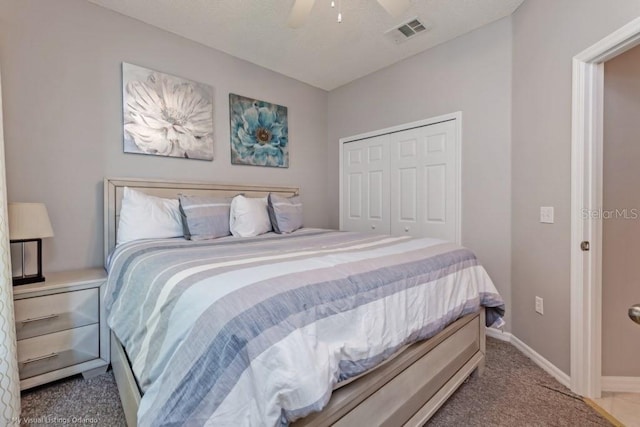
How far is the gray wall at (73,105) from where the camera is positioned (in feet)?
6.64

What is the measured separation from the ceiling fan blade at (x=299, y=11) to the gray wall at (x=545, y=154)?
162 centimetres

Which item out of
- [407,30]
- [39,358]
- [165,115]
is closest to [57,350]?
[39,358]

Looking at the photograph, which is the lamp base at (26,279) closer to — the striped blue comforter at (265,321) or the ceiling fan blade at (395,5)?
the striped blue comforter at (265,321)

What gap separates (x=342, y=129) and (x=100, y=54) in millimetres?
2581

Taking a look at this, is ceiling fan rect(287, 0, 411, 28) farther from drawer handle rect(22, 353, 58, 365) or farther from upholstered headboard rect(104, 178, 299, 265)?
drawer handle rect(22, 353, 58, 365)

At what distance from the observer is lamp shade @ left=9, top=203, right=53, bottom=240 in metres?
1.73

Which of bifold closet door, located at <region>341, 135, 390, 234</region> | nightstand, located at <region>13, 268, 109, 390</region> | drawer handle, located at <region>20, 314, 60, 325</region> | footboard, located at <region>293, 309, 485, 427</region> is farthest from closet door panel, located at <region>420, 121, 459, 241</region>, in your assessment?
drawer handle, located at <region>20, 314, 60, 325</region>

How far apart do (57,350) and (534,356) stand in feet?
10.4

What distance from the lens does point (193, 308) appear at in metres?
0.92

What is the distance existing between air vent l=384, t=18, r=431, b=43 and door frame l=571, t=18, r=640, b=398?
128cm

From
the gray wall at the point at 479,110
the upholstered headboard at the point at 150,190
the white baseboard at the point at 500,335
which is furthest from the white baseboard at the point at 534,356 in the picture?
the upholstered headboard at the point at 150,190

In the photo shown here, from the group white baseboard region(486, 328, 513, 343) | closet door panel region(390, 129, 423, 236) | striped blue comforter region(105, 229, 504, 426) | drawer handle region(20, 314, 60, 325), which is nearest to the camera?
striped blue comforter region(105, 229, 504, 426)

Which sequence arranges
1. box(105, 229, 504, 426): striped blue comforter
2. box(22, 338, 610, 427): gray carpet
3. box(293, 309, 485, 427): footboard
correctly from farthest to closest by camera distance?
box(22, 338, 610, 427): gray carpet, box(293, 309, 485, 427): footboard, box(105, 229, 504, 426): striped blue comforter

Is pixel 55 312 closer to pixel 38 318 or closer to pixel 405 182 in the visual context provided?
pixel 38 318
